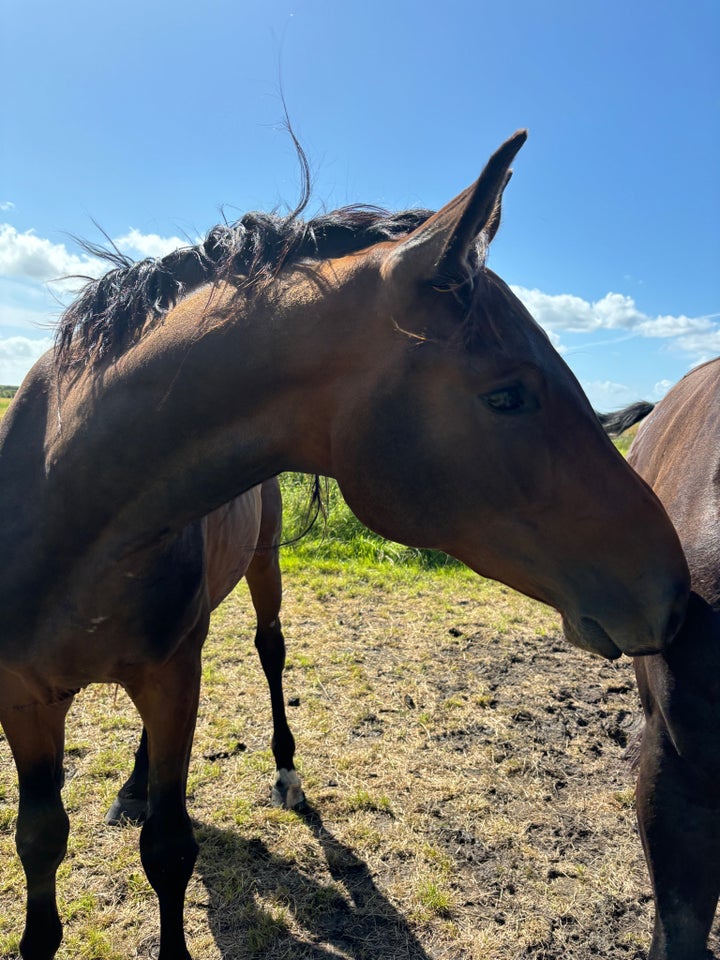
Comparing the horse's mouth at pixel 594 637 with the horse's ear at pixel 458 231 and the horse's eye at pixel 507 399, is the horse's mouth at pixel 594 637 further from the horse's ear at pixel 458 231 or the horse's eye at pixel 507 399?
the horse's ear at pixel 458 231

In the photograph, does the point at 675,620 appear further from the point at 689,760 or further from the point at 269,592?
the point at 269,592

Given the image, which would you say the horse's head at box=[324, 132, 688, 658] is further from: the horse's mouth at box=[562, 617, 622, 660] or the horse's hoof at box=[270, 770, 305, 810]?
the horse's hoof at box=[270, 770, 305, 810]

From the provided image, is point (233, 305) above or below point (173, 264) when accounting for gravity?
below

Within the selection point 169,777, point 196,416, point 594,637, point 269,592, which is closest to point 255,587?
point 269,592

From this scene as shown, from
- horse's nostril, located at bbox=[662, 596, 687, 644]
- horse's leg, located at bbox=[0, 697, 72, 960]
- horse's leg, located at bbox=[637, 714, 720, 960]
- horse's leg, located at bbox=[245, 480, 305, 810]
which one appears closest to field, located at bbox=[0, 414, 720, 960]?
horse's leg, located at bbox=[0, 697, 72, 960]

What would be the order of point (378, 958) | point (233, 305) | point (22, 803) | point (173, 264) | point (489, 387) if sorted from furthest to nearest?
point (378, 958) → point (22, 803) → point (173, 264) → point (233, 305) → point (489, 387)

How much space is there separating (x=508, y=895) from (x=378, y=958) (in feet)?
2.18

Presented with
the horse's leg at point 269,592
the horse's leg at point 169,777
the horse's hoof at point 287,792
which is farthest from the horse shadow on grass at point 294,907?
the horse's leg at point 269,592

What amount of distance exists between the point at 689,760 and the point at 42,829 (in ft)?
7.41

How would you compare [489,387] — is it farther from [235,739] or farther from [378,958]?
[235,739]

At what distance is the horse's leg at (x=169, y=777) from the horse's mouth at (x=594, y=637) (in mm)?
1373

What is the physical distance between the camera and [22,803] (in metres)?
2.33

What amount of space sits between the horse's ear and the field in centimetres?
264

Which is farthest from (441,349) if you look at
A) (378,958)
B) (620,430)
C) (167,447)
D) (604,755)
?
(620,430)
